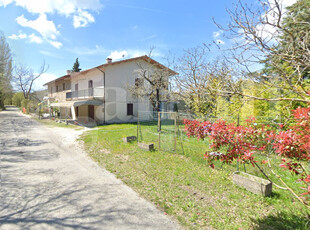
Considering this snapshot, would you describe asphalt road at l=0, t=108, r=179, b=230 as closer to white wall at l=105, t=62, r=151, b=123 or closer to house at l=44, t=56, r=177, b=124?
house at l=44, t=56, r=177, b=124

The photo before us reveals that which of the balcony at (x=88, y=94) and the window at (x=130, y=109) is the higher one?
the balcony at (x=88, y=94)

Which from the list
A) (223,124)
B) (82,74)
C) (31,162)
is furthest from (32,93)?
(223,124)

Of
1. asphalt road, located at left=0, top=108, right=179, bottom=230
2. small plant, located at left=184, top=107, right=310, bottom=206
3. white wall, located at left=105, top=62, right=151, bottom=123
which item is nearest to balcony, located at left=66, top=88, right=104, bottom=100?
white wall, located at left=105, top=62, right=151, bottom=123

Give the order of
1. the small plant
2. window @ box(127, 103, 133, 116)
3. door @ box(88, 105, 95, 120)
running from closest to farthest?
the small plant → window @ box(127, 103, 133, 116) → door @ box(88, 105, 95, 120)

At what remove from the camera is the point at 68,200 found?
3.76m

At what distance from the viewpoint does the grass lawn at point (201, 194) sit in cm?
304

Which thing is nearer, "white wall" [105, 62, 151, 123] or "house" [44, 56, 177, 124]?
"house" [44, 56, 177, 124]

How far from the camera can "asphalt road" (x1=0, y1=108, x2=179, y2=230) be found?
9.98 ft

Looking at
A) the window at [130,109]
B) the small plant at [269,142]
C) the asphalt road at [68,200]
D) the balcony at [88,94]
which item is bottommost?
the asphalt road at [68,200]

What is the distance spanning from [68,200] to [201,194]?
3149 mm

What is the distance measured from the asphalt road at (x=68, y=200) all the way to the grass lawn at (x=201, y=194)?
405 mm

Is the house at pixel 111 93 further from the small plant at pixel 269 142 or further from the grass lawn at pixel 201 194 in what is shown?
the small plant at pixel 269 142

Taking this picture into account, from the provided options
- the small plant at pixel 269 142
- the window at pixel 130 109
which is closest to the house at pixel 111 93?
the window at pixel 130 109

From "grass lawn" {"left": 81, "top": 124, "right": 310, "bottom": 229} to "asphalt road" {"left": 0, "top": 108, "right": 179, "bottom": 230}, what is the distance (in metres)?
0.40
